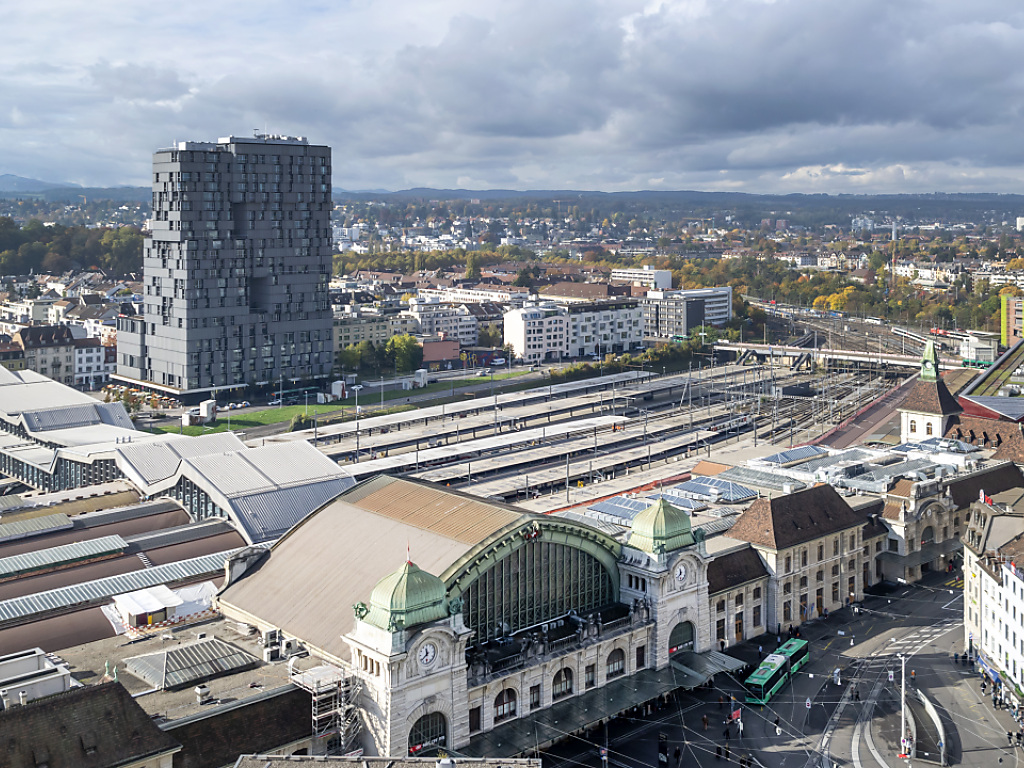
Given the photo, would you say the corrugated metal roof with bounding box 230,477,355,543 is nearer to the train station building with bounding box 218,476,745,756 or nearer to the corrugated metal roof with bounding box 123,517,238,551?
the corrugated metal roof with bounding box 123,517,238,551

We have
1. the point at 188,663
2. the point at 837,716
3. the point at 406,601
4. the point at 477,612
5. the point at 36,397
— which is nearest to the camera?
the point at 406,601

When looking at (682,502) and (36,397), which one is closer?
(682,502)

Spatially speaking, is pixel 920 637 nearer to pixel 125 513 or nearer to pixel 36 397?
pixel 125 513

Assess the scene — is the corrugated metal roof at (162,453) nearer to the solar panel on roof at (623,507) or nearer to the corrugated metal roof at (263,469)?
the corrugated metal roof at (263,469)

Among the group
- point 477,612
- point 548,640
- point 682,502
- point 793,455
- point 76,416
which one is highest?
point 76,416

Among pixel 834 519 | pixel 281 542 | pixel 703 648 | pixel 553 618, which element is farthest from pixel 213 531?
pixel 834 519

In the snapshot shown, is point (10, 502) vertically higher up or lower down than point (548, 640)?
higher up

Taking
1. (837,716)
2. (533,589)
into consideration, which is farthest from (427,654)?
(837,716)

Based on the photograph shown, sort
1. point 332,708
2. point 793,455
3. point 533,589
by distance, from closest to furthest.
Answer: point 332,708, point 533,589, point 793,455
